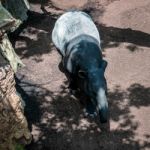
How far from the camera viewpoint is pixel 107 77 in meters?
12.6

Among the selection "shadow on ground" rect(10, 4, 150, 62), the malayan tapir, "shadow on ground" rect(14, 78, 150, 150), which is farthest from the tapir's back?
"shadow on ground" rect(10, 4, 150, 62)

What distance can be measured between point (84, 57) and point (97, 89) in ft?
3.18

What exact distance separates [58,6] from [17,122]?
7.24 metres

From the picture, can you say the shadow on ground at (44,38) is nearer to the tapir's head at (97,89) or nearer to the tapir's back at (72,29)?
the tapir's back at (72,29)

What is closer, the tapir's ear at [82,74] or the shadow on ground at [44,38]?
the tapir's ear at [82,74]

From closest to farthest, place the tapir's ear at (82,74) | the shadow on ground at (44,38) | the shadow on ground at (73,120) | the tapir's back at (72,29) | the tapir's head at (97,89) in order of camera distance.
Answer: the tapir's head at (97,89) → the shadow on ground at (73,120) → the tapir's ear at (82,74) → the tapir's back at (72,29) → the shadow on ground at (44,38)

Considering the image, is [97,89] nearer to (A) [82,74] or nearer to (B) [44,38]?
(A) [82,74]

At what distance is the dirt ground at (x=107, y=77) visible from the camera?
10797 mm

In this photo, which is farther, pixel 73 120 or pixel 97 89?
pixel 73 120

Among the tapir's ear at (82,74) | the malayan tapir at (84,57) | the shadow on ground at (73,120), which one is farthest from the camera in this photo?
the tapir's ear at (82,74)

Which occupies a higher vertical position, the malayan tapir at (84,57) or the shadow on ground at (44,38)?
the malayan tapir at (84,57)

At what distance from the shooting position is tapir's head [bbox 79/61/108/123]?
10281 mm

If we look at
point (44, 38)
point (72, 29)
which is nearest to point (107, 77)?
point (72, 29)

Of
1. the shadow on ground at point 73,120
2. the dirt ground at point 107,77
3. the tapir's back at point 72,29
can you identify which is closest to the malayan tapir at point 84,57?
the tapir's back at point 72,29
